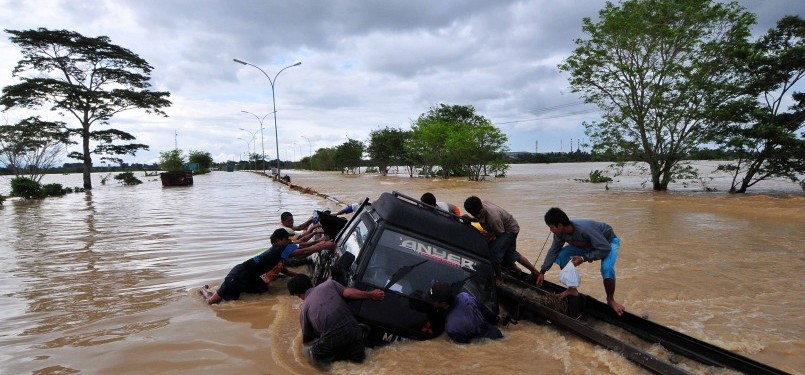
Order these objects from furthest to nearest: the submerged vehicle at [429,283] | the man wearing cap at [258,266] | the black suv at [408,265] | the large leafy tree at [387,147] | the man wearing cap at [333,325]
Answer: the large leafy tree at [387,147] < the man wearing cap at [258,266] < the black suv at [408,265] < the submerged vehicle at [429,283] < the man wearing cap at [333,325]

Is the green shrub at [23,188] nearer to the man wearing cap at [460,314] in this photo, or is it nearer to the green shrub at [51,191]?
the green shrub at [51,191]

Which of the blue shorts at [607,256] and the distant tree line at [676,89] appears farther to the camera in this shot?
the distant tree line at [676,89]

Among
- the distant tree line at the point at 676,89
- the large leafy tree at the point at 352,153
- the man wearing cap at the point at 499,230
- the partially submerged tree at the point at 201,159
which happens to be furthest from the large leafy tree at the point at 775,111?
the partially submerged tree at the point at 201,159

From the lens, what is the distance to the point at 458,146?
126ft

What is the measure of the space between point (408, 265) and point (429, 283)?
249mm

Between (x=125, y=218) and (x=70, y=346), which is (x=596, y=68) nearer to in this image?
(x=125, y=218)

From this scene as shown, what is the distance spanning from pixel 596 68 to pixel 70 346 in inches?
939

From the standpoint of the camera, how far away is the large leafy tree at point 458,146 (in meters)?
37.9

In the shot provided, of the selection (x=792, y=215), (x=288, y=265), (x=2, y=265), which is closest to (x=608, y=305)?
(x=288, y=265)

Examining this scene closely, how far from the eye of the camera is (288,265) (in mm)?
6984

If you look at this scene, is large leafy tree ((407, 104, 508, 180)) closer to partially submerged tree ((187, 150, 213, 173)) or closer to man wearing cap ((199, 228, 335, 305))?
man wearing cap ((199, 228, 335, 305))

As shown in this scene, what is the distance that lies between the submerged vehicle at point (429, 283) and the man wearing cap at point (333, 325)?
0.10 metres

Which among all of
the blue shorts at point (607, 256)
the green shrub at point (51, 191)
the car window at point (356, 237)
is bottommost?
the green shrub at point (51, 191)

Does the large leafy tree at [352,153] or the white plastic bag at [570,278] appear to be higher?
the large leafy tree at [352,153]
